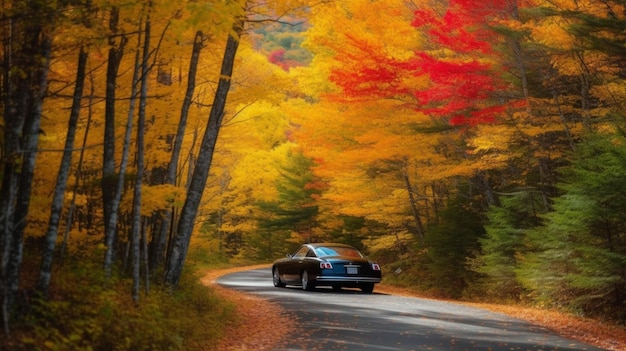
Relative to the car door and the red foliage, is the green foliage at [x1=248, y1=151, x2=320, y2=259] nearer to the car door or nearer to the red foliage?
the car door

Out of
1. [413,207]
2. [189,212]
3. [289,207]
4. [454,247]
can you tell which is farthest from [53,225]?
[289,207]

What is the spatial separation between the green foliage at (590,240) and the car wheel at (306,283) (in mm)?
5889

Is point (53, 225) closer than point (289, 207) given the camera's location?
Yes

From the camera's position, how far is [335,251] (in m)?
18.6

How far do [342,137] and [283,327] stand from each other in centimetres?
1264

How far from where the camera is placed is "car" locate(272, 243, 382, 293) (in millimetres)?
17953

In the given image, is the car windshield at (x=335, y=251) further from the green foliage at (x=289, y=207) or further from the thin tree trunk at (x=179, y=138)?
the green foliage at (x=289, y=207)

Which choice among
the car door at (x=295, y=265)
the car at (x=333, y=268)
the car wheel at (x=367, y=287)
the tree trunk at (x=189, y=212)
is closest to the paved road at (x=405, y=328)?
the car at (x=333, y=268)

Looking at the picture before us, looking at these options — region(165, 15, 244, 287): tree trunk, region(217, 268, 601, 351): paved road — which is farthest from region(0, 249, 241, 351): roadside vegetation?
region(217, 268, 601, 351): paved road

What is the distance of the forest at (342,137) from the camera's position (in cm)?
751

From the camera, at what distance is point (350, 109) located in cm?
2153

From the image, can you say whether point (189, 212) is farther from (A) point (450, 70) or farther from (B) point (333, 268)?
(A) point (450, 70)

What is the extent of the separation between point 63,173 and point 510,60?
43.3 feet

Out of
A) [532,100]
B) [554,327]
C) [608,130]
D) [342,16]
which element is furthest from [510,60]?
[554,327]
